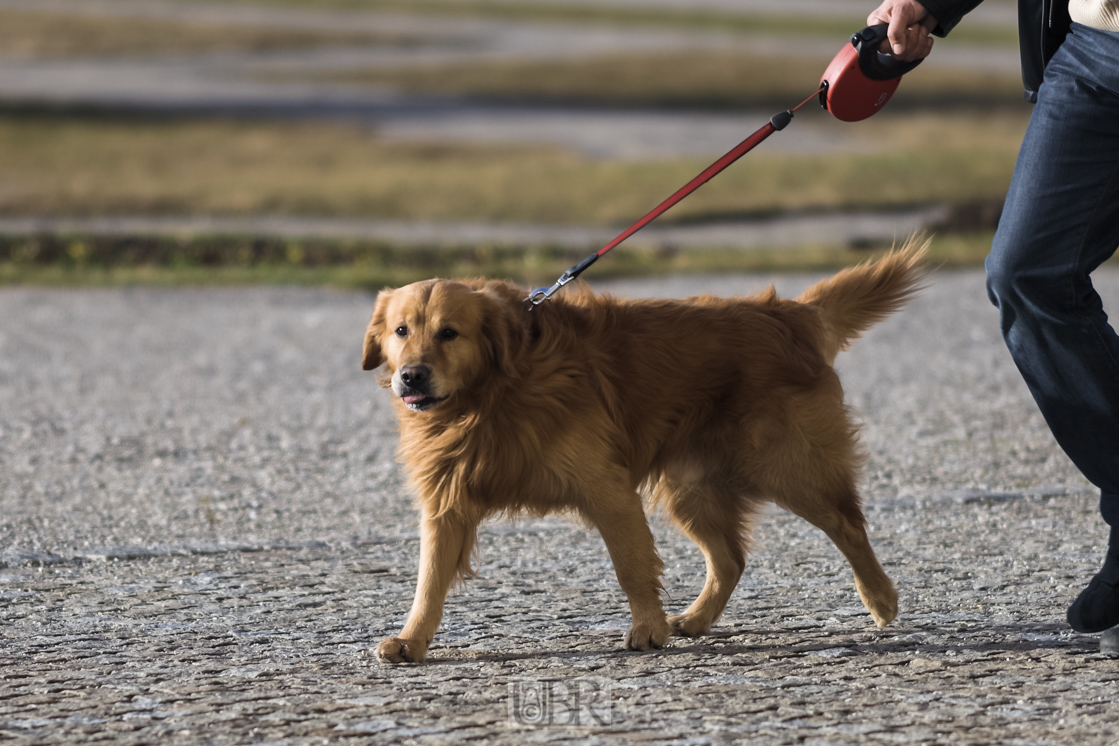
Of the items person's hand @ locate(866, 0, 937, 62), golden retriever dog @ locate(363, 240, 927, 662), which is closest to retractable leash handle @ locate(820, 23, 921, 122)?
person's hand @ locate(866, 0, 937, 62)

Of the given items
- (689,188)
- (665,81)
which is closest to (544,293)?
(689,188)

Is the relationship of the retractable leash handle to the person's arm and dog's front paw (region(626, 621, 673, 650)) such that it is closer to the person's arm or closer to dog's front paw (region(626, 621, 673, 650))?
the person's arm

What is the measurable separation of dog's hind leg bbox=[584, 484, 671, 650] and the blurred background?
8257 millimetres

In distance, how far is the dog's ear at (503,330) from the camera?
388 centimetres

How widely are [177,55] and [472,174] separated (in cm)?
1564

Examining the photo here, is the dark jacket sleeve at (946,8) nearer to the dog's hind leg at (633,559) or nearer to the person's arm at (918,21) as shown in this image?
the person's arm at (918,21)

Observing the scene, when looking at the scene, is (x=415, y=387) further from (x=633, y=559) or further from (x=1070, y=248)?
(x=1070, y=248)

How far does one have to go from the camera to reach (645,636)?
386 centimetres

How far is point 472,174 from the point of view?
1903 centimetres

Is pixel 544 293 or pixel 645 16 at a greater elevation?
pixel 645 16

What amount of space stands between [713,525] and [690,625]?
34 centimetres

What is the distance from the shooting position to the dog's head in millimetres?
3783

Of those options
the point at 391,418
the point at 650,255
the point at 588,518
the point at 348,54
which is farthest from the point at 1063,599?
the point at 348,54

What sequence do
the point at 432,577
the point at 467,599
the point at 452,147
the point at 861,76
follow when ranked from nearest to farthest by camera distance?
the point at 432,577
the point at 861,76
the point at 467,599
the point at 452,147
